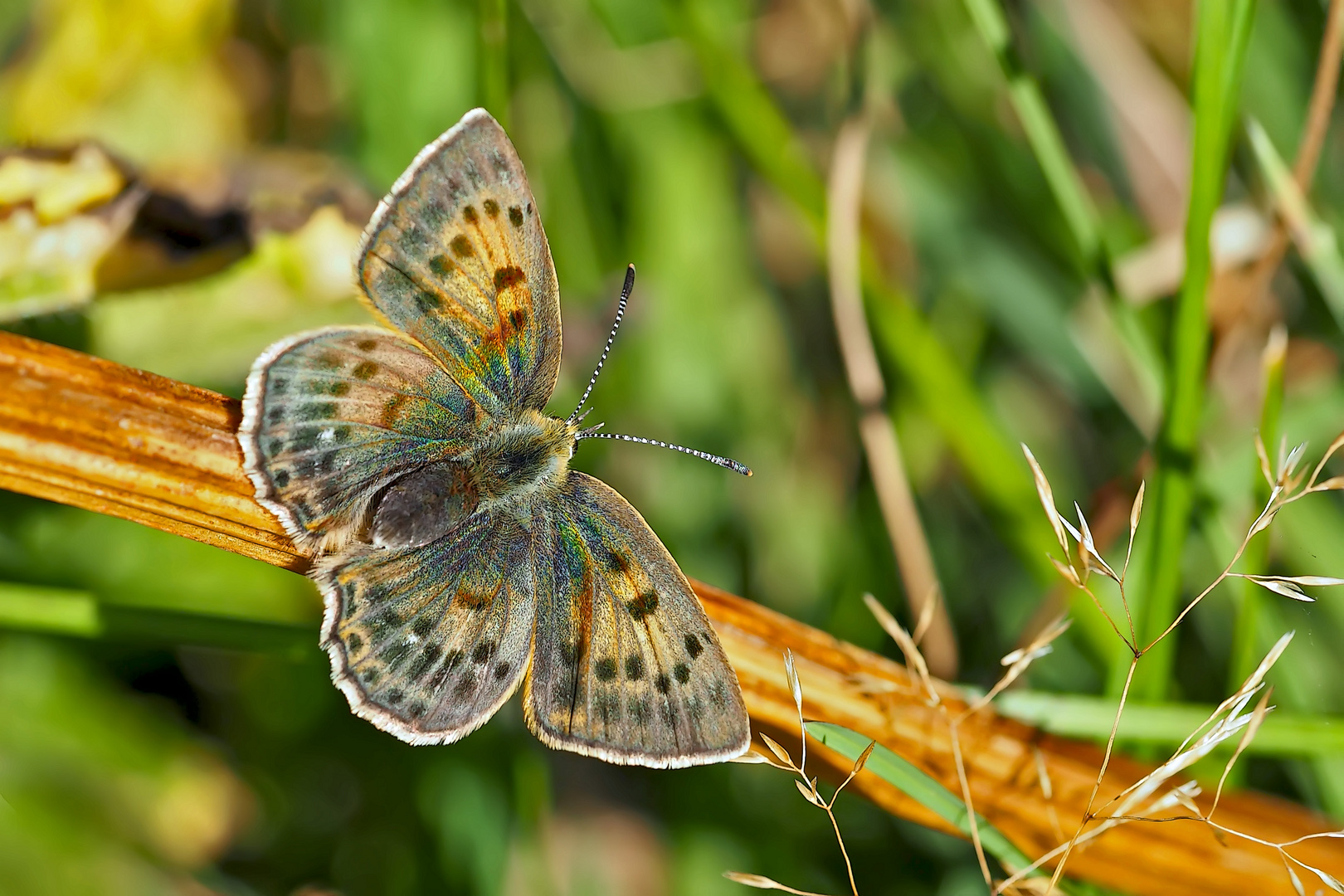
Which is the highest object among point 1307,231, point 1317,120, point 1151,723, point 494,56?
point 494,56

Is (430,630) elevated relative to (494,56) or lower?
lower

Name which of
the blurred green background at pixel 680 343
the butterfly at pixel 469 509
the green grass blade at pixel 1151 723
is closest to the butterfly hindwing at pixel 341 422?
the butterfly at pixel 469 509

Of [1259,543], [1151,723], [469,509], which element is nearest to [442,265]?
[469,509]

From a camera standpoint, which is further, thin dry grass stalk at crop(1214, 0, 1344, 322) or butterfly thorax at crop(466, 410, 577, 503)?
thin dry grass stalk at crop(1214, 0, 1344, 322)

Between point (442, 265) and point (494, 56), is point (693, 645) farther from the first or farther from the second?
point (494, 56)

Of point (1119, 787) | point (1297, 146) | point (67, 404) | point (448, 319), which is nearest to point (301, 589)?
point (448, 319)

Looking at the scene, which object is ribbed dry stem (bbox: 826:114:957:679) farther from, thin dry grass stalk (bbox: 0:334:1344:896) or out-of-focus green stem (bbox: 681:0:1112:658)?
thin dry grass stalk (bbox: 0:334:1344:896)

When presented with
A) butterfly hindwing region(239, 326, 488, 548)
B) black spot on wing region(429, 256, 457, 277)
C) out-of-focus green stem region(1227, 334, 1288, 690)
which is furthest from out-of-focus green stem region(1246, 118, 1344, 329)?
butterfly hindwing region(239, 326, 488, 548)
